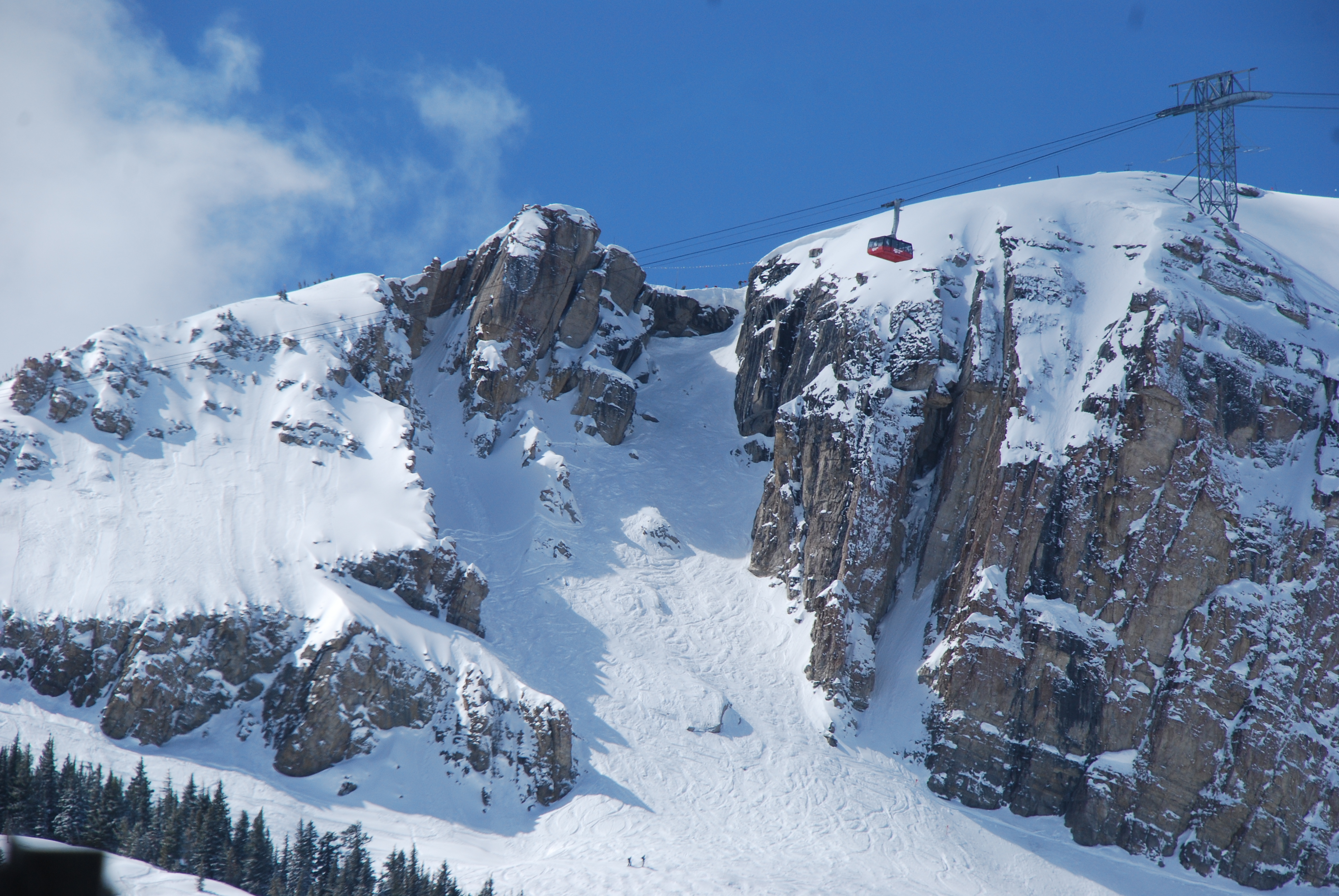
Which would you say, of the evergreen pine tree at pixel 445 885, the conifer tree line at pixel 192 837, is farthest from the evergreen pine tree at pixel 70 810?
the evergreen pine tree at pixel 445 885

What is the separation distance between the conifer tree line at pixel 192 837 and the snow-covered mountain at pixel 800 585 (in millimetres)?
2981

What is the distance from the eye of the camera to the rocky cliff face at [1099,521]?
48812 millimetres

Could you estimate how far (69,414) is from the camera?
187 ft

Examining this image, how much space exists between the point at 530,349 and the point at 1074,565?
42.6 meters

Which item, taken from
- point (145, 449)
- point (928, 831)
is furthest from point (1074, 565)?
point (145, 449)

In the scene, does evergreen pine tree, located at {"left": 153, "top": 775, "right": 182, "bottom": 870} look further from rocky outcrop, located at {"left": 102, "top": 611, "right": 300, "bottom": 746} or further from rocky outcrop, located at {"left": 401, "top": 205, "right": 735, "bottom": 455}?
rocky outcrop, located at {"left": 401, "top": 205, "right": 735, "bottom": 455}

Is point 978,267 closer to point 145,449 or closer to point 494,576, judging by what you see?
point 494,576

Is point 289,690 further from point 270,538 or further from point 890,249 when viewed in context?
point 890,249

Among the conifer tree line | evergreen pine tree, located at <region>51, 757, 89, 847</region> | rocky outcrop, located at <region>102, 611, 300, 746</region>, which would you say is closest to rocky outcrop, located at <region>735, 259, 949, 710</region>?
the conifer tree line

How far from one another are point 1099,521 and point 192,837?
153 feet

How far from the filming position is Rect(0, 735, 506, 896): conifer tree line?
36562mm

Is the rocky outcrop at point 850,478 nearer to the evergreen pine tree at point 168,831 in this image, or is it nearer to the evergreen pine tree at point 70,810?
the evergreen pine tree at point 168,831

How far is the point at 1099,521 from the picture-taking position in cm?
5353

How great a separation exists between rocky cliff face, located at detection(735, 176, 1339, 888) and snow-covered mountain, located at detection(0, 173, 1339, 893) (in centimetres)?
20
